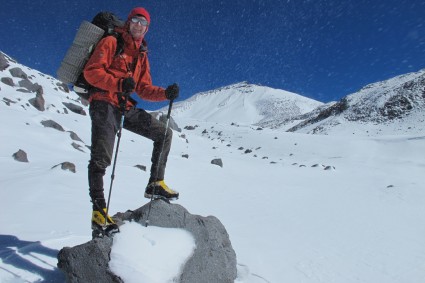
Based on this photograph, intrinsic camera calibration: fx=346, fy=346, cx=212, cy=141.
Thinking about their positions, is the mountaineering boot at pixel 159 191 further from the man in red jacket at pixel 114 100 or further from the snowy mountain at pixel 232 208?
the snowy mountain at pixel 232 208

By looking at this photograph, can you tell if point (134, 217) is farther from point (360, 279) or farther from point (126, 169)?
point (126, 169)

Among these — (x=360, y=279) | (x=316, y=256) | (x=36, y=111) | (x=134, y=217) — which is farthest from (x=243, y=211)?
(x=36, y=111)

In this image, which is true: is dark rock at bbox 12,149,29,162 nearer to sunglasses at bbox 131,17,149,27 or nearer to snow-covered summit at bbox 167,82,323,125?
sunglasses at bbox 131,17,149,27

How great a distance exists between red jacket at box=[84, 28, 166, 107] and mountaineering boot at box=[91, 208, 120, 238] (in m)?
1.31

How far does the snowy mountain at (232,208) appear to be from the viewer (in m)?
4.17

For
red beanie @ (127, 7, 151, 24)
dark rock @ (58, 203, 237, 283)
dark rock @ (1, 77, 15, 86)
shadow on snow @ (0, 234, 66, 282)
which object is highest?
dark rock @ (1, 77, 15, 86)

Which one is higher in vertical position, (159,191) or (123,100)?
Result: (123,100)

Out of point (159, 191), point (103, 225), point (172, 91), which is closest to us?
point (103, 225)

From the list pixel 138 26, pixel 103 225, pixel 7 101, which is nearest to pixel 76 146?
pixel 7 101

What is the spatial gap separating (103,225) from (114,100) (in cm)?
147

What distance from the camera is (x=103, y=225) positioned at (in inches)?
152

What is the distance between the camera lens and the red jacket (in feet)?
12.9

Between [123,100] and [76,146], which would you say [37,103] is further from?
[123,100]

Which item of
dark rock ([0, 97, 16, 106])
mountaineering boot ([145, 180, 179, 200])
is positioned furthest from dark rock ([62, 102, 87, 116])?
mountaineering boot ([145, 180, 179, 200])
